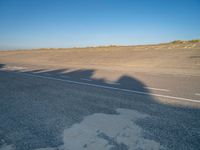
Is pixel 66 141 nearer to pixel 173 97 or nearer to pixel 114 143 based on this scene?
pixel 114 143

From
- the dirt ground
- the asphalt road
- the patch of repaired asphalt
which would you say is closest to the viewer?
the patch of repaired asphalt


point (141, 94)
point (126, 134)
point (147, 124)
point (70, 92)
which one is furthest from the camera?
point (70, 92)

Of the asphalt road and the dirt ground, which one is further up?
the dirt ground

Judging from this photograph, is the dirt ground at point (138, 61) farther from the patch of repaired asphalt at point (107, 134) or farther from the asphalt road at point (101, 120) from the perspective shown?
the patch of repaired asphalt at point (107, 134)

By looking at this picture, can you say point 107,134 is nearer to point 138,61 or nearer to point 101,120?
point 101,120

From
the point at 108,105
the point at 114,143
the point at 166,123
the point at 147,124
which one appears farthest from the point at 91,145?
the point at 108,105

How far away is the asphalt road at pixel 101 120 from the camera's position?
3.12 m

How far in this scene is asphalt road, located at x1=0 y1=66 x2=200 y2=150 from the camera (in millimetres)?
3121

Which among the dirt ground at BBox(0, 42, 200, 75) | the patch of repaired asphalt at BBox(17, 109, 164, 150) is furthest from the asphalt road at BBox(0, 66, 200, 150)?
the dirt ground at BBox(0, 42, 200, 75)

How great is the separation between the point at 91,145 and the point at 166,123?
6.23ft

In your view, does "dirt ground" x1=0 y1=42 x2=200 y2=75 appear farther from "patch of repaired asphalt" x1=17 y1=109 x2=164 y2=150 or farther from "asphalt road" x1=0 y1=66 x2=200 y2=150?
"patch of repaired asphalt" x1=17 y1=109 x2=164 y2=150

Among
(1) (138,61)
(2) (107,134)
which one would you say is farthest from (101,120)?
(1) (138,61)

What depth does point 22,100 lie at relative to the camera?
5918 mm

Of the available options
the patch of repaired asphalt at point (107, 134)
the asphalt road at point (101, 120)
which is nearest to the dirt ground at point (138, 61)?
the asphalt road at point (101, 120)
